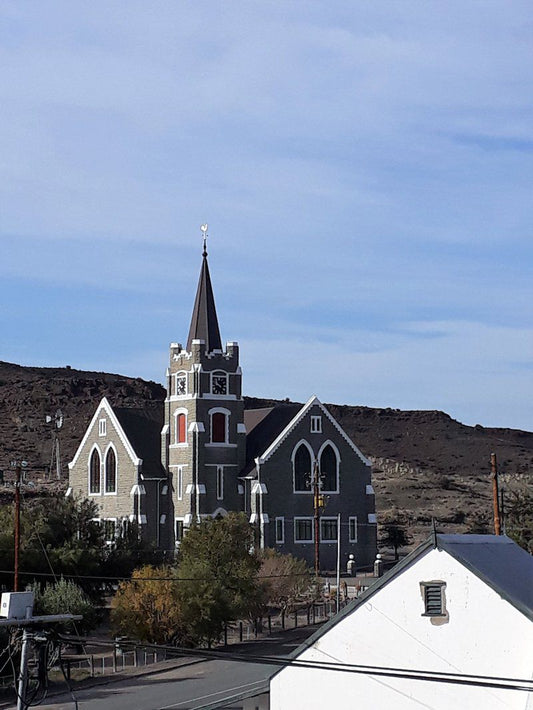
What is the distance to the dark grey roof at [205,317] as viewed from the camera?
7400 cm

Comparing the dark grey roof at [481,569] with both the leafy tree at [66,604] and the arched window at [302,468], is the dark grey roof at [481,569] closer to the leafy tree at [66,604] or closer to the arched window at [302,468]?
the leafy tree at [66,604]

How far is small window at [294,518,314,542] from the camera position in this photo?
241 feet

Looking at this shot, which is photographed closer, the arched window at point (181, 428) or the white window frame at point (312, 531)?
the white window frame at point (312, 531)

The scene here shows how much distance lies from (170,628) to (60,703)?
10.2 meters

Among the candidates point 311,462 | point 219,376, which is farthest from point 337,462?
point 219,376

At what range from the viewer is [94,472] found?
3110 inches

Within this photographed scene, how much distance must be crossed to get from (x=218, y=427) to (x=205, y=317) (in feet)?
23.7

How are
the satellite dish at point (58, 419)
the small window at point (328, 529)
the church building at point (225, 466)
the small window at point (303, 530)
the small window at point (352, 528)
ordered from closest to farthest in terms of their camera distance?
the church building at point (225, 466)
the small window at point (303, 530)
the small window at point (328, 529)
the small window at point (352, 528)
the satellite dish at point (58, 419)

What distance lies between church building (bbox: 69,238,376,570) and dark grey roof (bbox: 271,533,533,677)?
4813 centimetres

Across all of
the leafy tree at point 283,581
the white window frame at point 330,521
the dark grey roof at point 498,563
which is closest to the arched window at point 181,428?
the white window frame at point 330,521

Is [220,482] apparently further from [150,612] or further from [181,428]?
[150,612]

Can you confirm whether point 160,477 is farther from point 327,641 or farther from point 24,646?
point 24,646

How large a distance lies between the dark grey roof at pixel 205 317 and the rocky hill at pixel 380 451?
1486 inches

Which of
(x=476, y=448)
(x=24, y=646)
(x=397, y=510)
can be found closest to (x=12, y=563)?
(x=24, y=646)
